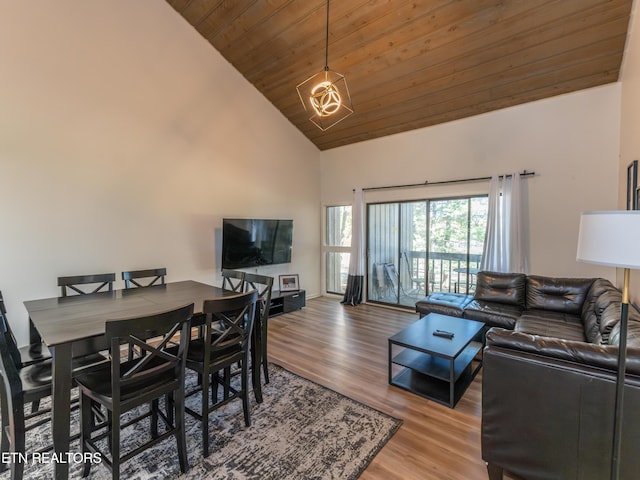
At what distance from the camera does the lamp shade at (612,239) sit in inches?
48.6

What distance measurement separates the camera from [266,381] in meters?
2.91

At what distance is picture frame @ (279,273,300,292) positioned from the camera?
5689 mm

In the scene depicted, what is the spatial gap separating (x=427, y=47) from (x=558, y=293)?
3.49 meters

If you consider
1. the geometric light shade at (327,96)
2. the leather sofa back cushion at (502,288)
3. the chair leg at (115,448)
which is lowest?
the chair leg at (115,448)

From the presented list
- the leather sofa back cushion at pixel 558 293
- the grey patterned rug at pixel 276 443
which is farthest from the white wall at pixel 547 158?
the grey patterned rug at pixel 276 443

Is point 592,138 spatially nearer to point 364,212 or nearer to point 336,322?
point 364,212

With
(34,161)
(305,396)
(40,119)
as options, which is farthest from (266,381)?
(40,119)

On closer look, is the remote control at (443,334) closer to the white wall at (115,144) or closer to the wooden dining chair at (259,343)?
the wooden dining chair at (259,343)

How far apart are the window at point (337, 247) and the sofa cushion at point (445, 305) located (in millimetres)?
2349

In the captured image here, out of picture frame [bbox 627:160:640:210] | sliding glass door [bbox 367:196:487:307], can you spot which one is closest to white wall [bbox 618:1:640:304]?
picture frame [bbox 627:160:640:210]

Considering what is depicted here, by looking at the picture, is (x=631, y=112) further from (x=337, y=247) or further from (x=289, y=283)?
(x=289, y=283)

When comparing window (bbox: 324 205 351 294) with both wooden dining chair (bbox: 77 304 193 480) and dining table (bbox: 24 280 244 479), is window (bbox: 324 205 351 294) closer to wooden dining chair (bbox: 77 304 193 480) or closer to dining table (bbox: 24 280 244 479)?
dining table (bbox: 24 280 244 479)

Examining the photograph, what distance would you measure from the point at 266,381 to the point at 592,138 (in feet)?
16.3

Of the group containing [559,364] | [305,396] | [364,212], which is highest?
[364,212]
